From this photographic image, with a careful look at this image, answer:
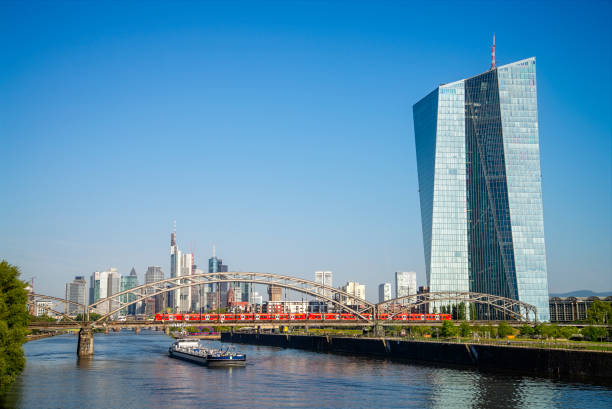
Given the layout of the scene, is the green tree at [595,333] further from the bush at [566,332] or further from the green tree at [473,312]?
the green tree at [473,312]

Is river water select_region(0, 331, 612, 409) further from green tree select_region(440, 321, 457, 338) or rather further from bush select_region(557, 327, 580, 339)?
bush select_region(557, 327, 580, 339)

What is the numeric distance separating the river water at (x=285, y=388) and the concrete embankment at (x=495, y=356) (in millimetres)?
4242

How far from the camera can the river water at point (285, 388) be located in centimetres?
6384

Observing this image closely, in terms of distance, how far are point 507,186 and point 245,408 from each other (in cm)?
14286

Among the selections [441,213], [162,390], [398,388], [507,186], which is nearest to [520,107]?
[507,186]

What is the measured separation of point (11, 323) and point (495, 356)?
6474cm

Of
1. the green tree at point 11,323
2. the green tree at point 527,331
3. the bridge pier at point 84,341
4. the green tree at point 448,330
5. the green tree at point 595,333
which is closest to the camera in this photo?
the green tree at point 11,323

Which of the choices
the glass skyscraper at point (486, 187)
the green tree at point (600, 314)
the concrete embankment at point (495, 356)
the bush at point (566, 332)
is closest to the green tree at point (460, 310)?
the glass skyscraper at point (486, 187)

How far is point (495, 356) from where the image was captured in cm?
9288

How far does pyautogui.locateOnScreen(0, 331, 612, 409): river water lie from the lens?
63844mm

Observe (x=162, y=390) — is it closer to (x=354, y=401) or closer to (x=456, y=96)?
(x=354, y=401)

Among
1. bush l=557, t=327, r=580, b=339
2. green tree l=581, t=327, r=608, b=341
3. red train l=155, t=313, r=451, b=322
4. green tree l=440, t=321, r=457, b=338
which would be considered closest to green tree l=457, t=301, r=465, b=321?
red train l=155, t=313, r=451, b=322

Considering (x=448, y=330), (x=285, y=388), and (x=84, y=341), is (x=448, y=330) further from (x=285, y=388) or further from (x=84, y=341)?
(x=84, y=341)

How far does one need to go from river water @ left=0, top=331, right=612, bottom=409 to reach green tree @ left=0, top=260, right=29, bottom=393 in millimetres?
2990
